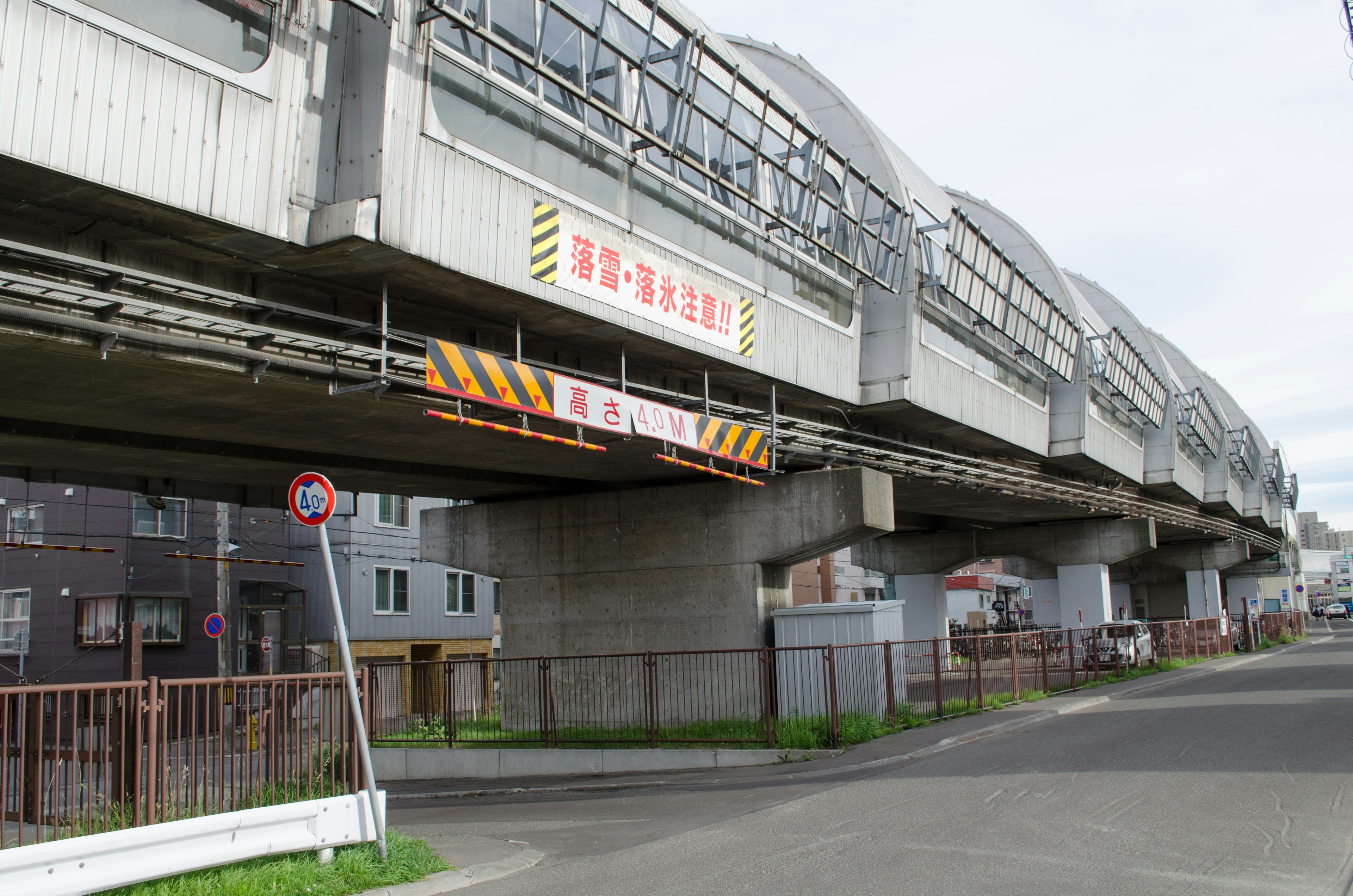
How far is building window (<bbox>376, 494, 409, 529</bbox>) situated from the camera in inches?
1603

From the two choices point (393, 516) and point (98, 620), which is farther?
point (393, 516)

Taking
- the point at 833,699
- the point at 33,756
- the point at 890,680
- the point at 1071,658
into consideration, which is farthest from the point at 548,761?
the point at 1071,658

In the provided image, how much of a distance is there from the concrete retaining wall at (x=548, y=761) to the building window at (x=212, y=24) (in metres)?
11.2

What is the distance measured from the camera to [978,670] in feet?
64.1

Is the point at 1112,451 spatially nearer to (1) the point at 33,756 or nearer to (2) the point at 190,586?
(2) the point at 190,586

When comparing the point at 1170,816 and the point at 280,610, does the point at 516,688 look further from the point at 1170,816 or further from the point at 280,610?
the point at 280,610

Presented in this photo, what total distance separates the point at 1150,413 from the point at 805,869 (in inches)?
1384

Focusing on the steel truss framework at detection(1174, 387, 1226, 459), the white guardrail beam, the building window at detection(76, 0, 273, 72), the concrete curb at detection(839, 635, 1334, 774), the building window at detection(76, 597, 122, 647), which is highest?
the steel truss framework at detection(1174, 387, 1226, 459)

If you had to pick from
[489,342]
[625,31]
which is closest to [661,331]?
[489,342]

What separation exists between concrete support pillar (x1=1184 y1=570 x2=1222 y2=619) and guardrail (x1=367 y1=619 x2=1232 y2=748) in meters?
44.5

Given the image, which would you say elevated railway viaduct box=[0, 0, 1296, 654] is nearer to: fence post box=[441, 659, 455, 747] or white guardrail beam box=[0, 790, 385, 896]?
fence post box=[441, 659, 455, 747]

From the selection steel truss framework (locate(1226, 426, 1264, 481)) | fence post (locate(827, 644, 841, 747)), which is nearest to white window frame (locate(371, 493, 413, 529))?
fence post (locate(827, 644, 841, 747))

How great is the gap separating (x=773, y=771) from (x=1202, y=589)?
5615 cm

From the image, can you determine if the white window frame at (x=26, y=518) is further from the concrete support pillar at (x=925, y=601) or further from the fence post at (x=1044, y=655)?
the fence post at (x=1044, y=655)
